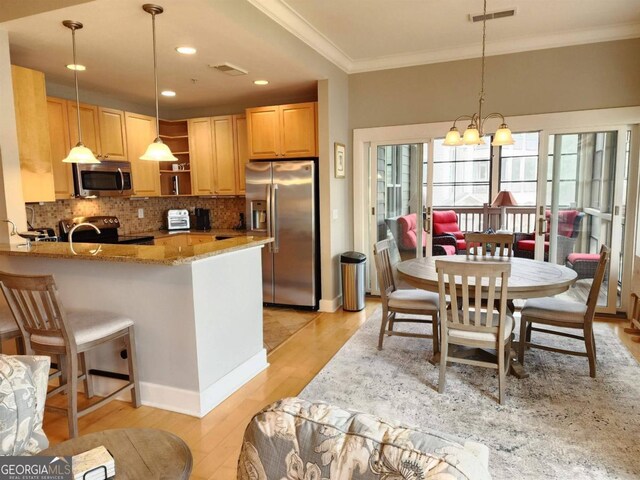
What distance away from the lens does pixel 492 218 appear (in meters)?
7.86

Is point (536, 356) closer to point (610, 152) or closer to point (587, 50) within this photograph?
point (610, 152)

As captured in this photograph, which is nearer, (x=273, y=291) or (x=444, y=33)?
(x=444, y=33)

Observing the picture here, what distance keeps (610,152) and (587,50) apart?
3.33 feet

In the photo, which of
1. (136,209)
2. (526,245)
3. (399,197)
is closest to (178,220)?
(136,209)

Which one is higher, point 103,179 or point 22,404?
point 103,179

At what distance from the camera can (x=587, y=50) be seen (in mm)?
4066

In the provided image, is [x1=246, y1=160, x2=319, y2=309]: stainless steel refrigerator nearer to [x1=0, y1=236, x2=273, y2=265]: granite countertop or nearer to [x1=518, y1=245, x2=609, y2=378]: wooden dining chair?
[x1=0, y1=236, x2=273, y2=265]: granite countertop

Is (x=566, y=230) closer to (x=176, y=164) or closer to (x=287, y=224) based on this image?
(x=287, y=224)

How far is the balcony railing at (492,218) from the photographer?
762 cm

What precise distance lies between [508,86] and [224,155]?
340 centimetres

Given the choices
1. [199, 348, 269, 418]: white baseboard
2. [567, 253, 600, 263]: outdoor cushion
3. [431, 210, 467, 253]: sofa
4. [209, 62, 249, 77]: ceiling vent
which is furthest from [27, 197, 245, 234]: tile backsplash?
[567, 253, 600, 263]: outdoor cushion

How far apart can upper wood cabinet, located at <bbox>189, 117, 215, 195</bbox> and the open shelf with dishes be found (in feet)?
0.48

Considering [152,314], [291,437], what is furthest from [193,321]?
[291,437]

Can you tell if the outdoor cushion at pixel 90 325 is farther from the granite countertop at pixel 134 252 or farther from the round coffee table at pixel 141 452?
the round coffee table at pixel 141 452
